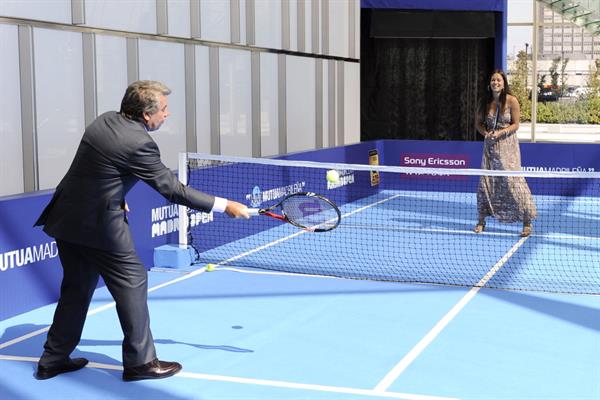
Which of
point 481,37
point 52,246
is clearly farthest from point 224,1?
point 481,37

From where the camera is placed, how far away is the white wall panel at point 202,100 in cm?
1275

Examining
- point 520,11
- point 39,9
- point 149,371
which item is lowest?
point 149,371

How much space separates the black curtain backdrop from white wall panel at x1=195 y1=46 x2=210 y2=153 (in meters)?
7.76

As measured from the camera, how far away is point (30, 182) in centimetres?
942

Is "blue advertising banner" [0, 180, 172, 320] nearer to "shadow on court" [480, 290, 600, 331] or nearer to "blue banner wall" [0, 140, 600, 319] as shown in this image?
"blue banner wall" [0, 140, 600, 319]

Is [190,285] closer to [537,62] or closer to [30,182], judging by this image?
[30,182]

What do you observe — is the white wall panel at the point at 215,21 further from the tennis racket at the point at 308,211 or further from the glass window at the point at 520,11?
the glass window at the point at 520,11

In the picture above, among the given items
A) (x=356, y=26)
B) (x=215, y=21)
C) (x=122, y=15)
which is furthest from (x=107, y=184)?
(x=356, y=26)

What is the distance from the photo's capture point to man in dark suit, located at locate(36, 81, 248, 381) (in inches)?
227

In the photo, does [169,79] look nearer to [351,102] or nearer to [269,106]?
[269,106]

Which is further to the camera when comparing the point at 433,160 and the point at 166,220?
the point at 433,160

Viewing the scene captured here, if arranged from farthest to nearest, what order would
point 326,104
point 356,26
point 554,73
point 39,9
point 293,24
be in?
1. point 554,73
2. point 356,26
3. point 326,104
4. point 293,24
5. point 39,9

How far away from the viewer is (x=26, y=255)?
7973mm

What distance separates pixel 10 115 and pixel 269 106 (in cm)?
629
